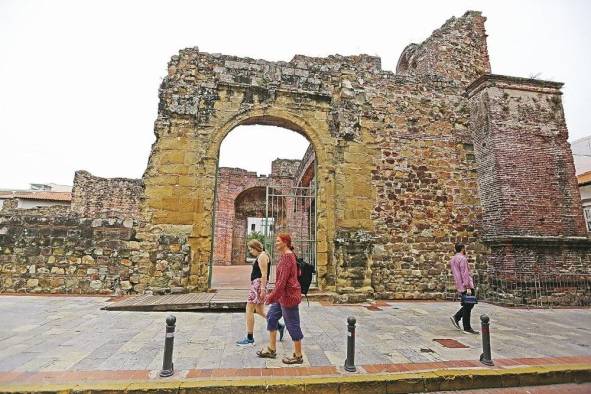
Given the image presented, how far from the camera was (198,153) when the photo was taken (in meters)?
8.45

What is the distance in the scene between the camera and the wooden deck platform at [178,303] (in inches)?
251

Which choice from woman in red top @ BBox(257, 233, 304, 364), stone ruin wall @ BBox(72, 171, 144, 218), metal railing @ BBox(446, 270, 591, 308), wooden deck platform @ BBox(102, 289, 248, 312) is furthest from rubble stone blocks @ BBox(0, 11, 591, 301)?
stone ruin wall @ BBox(72, 171, 144, 218)

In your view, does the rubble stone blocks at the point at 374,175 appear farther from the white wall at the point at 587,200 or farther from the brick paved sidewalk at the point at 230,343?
the white wall at the point at 587,200

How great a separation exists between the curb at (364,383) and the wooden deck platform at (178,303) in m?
3.43

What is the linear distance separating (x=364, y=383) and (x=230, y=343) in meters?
2.04

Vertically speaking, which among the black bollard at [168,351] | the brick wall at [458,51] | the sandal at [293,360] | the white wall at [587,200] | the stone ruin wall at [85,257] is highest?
the brick wall at [458,51]

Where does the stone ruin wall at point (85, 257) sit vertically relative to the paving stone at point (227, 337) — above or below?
above

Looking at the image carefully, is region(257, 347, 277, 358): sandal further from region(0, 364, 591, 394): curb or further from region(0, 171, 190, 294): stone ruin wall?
region(0, 171, 190, 294): stone ruin wall

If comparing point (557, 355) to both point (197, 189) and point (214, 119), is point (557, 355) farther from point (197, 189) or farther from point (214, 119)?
point (214, 119)

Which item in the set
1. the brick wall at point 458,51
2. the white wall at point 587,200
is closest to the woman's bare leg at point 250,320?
the brick wall at point 458,51

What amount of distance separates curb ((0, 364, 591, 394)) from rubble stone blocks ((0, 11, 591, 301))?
4352 millimetres

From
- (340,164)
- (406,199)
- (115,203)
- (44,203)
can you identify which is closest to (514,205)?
(406,199)

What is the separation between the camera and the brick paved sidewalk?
3.49 m

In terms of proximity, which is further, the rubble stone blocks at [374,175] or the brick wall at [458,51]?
the brick wall at [458,51]
